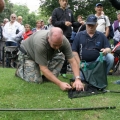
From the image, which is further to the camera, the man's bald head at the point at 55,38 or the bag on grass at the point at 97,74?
the bag on grass at the point at 97,74

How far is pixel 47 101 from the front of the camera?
3.50m

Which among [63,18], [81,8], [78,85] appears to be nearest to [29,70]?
[78,85]

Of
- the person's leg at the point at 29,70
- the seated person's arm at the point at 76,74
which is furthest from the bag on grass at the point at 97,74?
the person's leg at the point at 29,70

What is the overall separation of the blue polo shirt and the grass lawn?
23.6 inches

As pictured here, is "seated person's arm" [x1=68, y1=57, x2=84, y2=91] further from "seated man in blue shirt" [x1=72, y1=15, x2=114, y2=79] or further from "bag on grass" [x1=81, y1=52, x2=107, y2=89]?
"seated man in blue shirt" [x1=72, y1=15, x2=114, y2=79]

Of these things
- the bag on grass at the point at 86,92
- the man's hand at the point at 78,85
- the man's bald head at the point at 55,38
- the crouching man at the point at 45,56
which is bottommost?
the bag on grass at the point at 86,92

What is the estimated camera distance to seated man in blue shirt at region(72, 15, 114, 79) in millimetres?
4719

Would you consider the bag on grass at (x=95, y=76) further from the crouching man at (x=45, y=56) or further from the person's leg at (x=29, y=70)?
the person's leg at (x=29, y=70)

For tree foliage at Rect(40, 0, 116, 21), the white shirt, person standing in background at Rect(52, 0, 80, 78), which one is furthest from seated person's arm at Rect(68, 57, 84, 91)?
tree foliage at Rect(40, 0, 116, 21)

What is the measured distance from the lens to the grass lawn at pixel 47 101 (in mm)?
3000

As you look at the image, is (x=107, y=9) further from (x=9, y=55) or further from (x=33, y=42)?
(x=33, y=42)

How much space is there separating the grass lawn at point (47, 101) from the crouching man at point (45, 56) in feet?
0.61

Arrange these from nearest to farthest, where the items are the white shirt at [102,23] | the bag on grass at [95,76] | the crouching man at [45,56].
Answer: the crouching man at [45,56]
the bag on grass at [95,76]
the white shirt at [102,23]

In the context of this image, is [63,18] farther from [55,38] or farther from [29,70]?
[55,38]
